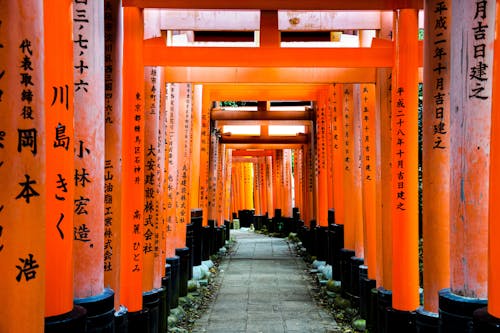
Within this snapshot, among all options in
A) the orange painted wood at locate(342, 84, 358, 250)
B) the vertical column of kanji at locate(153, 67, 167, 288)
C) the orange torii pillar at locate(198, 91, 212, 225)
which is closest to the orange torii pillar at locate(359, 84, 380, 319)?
the orange painted wood at locate(342, 84, 358, 250)

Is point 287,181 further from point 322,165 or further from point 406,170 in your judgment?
point 406,170

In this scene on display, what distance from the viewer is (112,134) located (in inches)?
199

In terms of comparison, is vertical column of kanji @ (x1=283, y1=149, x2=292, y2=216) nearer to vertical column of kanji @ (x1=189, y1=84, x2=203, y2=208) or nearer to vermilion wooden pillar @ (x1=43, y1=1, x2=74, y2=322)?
vertical column of kanji @ (x1=189, y1=84, x2=203, y2=208)

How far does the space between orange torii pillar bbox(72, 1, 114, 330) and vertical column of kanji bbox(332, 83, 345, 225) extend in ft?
22.3

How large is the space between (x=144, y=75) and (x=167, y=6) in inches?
34.8

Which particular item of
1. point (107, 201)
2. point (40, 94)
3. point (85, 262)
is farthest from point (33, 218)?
point (107, 201)

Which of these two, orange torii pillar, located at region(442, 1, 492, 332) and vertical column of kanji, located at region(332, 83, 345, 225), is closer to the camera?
orange torii pillar, located at region(442, 1, 492, 332)

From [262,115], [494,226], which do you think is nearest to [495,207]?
[494,226]

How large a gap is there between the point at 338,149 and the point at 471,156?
6951 mm

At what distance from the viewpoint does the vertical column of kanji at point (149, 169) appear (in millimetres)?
6453

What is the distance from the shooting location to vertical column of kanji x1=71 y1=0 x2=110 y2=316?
399cm

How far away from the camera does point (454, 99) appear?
3.82 metres

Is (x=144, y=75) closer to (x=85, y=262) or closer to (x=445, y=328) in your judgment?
(x=85, y=262)

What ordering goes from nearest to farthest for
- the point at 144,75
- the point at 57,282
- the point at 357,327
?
the point at 57,282, the point at 144,75, the point at 357,327
